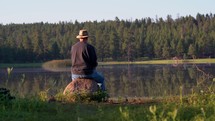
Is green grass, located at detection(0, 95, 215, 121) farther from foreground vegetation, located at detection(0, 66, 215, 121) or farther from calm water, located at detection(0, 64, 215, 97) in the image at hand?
calm water, located at detection(0, 64, 215, 97)

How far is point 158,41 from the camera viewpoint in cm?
10781

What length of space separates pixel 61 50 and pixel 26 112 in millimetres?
97972

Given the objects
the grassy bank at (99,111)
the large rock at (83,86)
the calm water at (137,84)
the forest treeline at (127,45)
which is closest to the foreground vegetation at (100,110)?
the grassy bank at (99,111)

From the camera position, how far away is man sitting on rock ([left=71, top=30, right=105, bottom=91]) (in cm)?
991

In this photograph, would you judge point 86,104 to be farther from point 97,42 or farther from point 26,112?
point 97,42

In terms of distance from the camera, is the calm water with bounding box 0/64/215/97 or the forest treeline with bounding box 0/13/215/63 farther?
the forest treeline with bounding box 0/13/215/63

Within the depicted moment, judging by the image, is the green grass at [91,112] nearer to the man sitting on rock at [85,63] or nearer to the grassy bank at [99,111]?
the grassy bank at [99,111]

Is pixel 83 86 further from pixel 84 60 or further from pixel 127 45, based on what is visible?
pixel 127 45

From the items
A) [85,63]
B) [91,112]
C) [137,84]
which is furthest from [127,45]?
[91,112]

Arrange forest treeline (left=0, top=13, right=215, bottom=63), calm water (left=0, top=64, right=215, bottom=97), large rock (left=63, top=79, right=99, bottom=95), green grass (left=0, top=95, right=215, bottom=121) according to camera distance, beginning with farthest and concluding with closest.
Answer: forest treeline (left=0, top=13, right=215, bottom=63) → calm water (left=0, top=64, right=215, bottom=97) → large rock (left=63, top=79, right=99, bottom=95) → green grass (left=0, top=95, right=215, bottom=121)

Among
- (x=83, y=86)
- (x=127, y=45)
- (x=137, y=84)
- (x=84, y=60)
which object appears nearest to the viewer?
(x=83, y=86)

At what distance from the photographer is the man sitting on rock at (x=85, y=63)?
9.91 metres

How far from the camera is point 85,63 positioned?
1003 centimetres

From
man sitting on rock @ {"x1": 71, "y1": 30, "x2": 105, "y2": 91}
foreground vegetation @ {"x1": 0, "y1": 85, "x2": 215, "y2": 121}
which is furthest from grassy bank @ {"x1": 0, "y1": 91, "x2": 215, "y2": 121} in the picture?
man sitting on rock @ {"x1": 71, "y1": 30, "x2": 105, "y2": 91}
